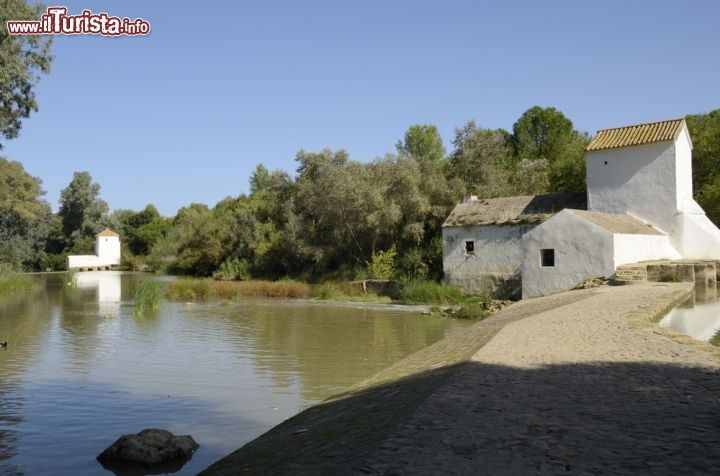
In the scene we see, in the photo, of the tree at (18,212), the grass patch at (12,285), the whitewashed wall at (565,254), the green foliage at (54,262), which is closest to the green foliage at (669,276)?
the whitewashed wall at (565,254)

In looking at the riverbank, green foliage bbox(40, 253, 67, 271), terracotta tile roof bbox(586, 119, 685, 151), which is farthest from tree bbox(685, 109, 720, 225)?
green foliage bbox(40, 253, 67, 271)

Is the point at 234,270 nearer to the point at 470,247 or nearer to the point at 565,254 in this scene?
the point at 470,247

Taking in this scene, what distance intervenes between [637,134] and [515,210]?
6.83 metres

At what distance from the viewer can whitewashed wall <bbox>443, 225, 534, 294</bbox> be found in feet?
96.8

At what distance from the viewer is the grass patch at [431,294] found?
2962 cm

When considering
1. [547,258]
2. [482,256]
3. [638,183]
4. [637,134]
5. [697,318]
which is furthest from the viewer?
[482,256]

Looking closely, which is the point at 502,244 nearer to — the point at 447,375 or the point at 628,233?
the point at 628,233

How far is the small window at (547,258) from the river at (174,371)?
233 inches

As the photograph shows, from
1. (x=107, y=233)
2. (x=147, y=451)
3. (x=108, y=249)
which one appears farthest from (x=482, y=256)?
(x=108, y=249)

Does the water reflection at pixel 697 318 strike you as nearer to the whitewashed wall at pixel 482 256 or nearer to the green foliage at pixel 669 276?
the green foliage at pixel 669 276

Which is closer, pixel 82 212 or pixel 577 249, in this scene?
pixel 577 249

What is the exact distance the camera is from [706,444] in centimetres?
A: 468

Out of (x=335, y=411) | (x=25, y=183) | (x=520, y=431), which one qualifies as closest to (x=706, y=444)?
(x=520, y=431)

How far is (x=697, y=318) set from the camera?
1522 cm
